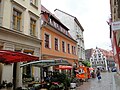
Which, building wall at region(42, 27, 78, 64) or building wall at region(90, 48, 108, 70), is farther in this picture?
building wall at region(90, 48, 108, 70)

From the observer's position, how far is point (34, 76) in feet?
55.0

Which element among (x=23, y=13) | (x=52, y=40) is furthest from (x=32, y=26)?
(x=52, y=40)

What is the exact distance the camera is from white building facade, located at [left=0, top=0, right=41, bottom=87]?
42.7ft

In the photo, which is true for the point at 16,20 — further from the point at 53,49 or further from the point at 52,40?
the point at 53,49

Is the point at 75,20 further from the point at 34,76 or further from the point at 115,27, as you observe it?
the point at 115,27

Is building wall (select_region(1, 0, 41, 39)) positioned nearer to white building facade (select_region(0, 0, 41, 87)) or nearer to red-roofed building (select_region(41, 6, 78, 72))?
white building facade (select_region(0, 0, 41, 87))

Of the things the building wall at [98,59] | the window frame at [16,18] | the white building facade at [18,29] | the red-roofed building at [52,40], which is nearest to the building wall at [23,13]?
the white building facade at [18,29]

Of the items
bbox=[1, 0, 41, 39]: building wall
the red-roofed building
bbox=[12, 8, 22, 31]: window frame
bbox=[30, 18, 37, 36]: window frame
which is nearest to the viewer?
bbox=[1, 0, 41, 39]: building wall

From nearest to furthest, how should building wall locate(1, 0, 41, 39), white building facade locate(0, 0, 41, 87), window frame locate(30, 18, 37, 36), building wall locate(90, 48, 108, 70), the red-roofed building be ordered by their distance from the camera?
white building facade locate(0, 0, 41, 87), building wall locate(1, 0, 41, 39), window frame locate(30, 18, 37, 36), the red-roofed building, building wall locate(90, 48, 108, 70)

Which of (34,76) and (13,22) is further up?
(13,22)

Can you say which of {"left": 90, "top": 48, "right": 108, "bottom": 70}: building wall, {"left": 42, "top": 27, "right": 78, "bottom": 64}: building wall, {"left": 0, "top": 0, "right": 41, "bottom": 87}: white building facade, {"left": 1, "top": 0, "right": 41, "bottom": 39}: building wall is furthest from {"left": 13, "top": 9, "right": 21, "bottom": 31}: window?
{"left": 90, "top": 48, "right": 108, "bottom": 70}: building wall

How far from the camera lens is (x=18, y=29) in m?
14.9

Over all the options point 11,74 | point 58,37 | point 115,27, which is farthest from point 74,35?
point 115,27

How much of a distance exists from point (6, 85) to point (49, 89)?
2.83 meters
